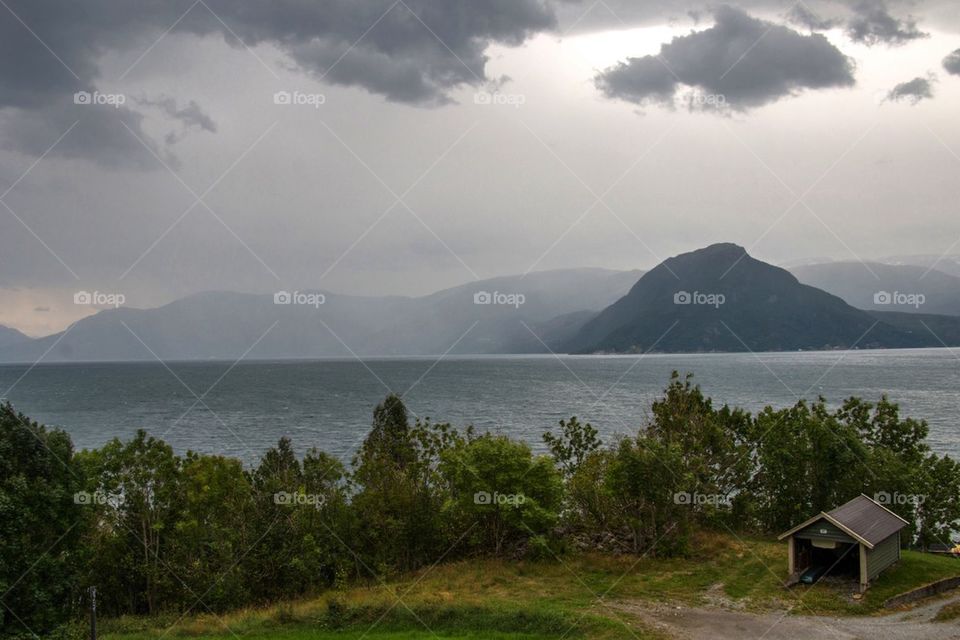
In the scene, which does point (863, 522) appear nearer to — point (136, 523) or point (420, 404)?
point (136, 523)

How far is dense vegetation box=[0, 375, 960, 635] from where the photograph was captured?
2923cm

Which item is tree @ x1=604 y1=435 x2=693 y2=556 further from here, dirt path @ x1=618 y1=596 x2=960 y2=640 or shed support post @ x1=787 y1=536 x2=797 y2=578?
dirt path @ x1=618 y1=596 x2=960 y2=640

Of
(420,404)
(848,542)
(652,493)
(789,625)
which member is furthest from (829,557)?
(420,404)

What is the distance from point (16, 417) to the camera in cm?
2858

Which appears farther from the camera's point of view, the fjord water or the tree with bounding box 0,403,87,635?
the fjord water

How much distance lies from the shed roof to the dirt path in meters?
2.91

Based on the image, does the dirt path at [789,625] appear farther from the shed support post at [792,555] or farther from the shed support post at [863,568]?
the shed support post at [792,555]

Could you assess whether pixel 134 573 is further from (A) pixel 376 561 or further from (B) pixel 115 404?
(B) pixel 115 404

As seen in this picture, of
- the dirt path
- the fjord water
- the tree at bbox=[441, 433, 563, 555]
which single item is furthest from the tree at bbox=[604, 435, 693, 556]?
the fjord water

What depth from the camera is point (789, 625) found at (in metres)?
22.9

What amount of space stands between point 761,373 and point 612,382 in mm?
53290

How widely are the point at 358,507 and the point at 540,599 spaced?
1090cm

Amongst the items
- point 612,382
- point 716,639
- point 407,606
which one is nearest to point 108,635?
point 407,606

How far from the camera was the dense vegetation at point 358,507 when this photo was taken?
95.9 ft
